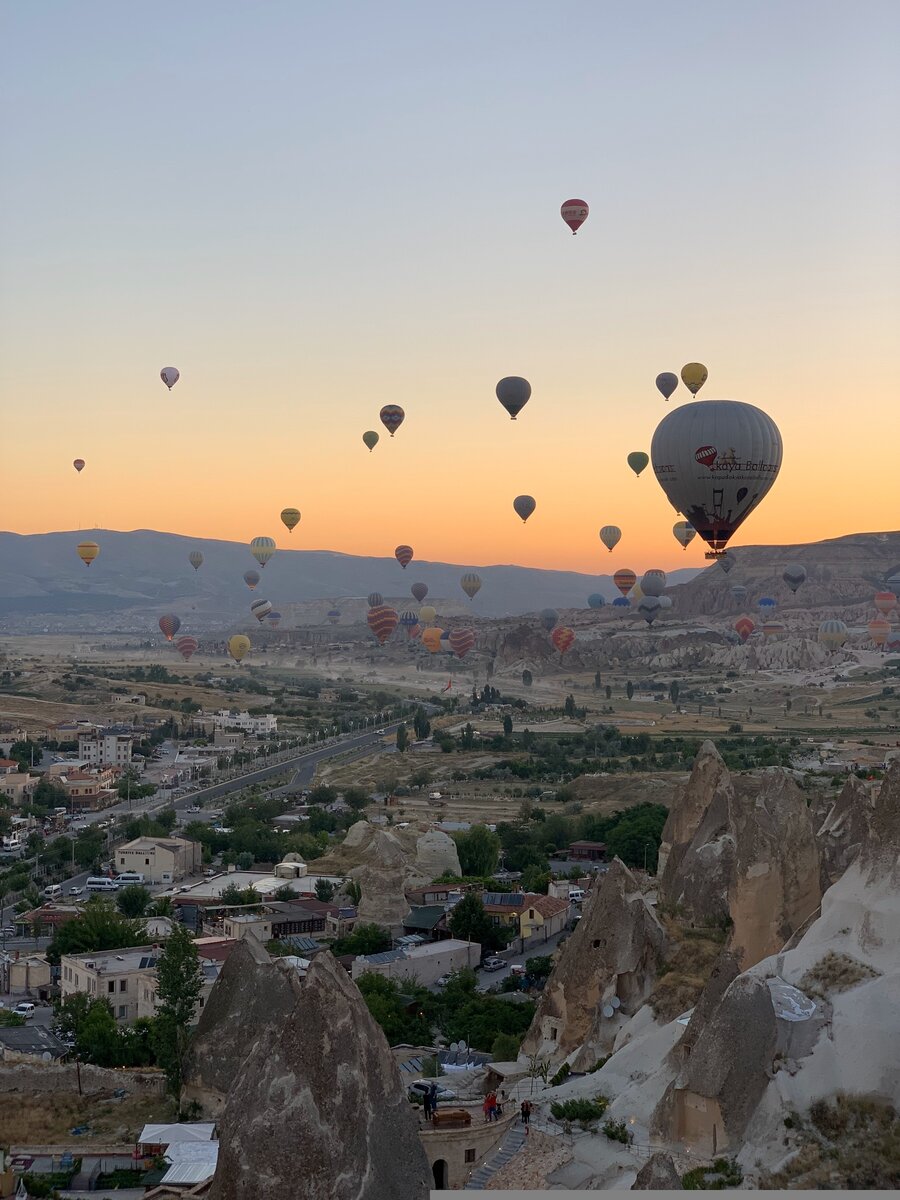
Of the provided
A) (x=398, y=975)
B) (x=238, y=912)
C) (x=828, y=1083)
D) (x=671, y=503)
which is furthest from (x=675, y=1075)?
(x=238, y=912)

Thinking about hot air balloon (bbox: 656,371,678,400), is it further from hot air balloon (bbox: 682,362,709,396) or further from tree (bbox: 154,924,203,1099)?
tree (bbox: 154,924,203,1099)

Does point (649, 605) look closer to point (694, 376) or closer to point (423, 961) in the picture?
point (694, 376)

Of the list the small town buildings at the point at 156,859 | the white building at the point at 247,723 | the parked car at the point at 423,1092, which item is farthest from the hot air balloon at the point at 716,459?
the white building at the point at 247,723

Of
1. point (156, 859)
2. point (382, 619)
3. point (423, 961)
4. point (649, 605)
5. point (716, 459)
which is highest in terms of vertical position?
point (716, 459)

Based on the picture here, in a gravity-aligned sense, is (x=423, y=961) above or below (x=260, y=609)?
below

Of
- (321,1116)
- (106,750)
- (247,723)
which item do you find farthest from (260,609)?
(321,1116)

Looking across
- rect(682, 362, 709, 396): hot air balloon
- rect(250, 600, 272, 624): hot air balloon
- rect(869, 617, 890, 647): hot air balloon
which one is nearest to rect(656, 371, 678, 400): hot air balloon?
rect(682, 362, 709, 396): hot air balloon
